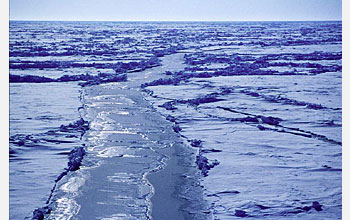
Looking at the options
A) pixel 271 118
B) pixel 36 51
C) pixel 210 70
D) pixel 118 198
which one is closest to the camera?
pixel 118 198

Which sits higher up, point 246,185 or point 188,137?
point 188,137

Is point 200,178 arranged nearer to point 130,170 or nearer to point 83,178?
point 130,170

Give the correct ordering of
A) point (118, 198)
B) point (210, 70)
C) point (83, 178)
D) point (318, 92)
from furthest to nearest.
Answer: point (210, 70) → point (318, 92) → point (83, 178) → point (118, 198)

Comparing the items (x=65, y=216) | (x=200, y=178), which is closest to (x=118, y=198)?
(x=65, y=216)

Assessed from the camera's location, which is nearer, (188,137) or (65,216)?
(65,216)

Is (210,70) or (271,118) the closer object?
(271,118)

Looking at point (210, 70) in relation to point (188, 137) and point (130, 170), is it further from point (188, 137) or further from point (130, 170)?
point (130, 170)

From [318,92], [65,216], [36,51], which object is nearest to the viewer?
[65,216]

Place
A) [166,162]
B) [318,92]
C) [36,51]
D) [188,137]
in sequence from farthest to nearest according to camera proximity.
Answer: [36,51] → [318,92] → [188,137] → [166,162]

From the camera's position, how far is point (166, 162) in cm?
670

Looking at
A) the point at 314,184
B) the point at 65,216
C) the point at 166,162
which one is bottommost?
the point at 65,216

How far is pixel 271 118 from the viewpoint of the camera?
29.5ft

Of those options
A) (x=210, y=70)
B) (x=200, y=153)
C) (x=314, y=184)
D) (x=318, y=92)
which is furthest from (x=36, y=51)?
(x=314, y=184)

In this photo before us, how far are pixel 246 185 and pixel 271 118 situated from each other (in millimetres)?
3628
